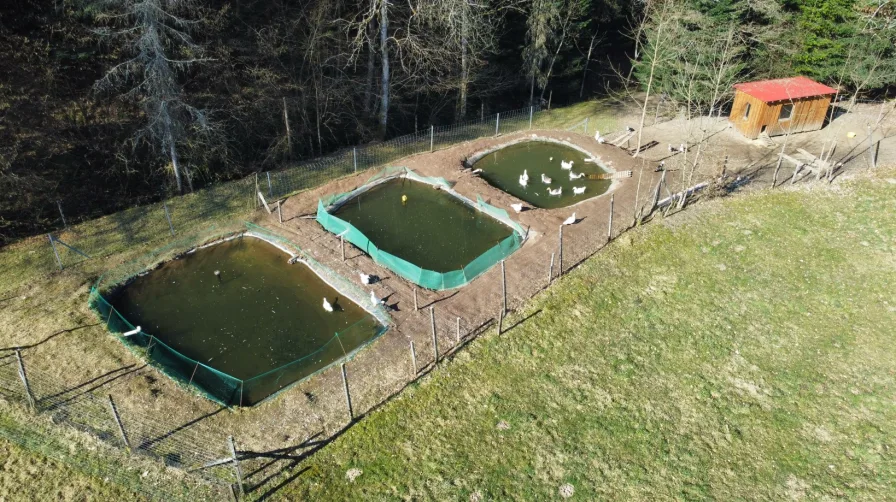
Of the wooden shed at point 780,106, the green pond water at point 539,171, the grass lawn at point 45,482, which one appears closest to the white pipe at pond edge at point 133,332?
the grass lawn at point 45,482

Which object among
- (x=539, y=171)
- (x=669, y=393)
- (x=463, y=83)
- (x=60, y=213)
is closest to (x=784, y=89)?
(x=539, y=171)

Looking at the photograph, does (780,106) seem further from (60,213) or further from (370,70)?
(60,213)

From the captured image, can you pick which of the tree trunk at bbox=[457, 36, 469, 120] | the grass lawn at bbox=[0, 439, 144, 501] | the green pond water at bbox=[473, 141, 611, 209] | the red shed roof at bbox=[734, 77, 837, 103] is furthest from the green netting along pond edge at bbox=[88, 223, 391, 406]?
the red shed roof at bbox=[734, 77, 837, 103]

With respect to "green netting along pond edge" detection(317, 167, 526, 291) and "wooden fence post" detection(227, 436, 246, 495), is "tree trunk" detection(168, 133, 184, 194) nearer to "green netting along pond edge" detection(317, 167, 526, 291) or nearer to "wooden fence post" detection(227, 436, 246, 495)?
"green netting along pond edge" detection(317, 167, 526, 291)

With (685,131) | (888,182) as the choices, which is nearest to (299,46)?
(685,131)

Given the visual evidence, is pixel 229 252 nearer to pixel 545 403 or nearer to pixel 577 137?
pixel 545 403
